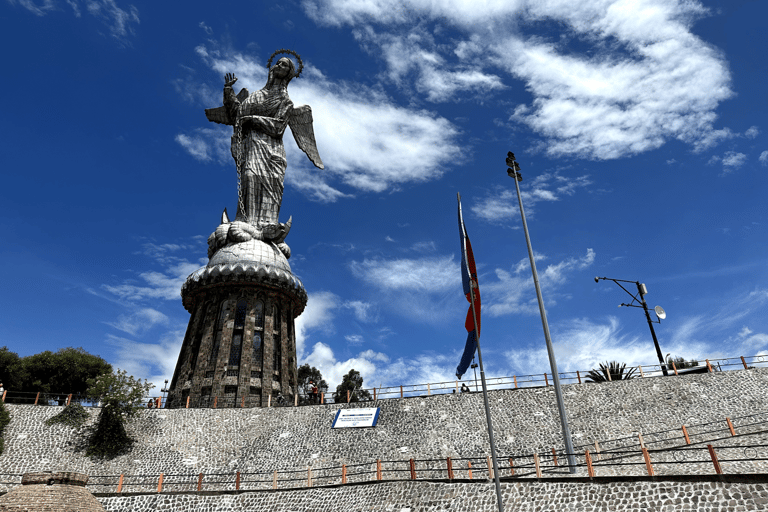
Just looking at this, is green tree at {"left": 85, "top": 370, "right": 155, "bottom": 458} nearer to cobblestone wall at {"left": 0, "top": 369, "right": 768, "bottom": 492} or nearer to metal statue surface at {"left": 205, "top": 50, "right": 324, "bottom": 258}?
cobblestone wall at {"left": 0, "top": 369, "right": 768, "bottom": 492}

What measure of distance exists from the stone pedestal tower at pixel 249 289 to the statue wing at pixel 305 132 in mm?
394

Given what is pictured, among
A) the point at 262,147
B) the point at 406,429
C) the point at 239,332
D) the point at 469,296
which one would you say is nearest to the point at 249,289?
the point at 239,332

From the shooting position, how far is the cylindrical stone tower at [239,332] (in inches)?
1489

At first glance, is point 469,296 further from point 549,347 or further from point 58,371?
point 58,371

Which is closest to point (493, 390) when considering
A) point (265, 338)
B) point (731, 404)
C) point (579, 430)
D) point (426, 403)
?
point (426, 403)

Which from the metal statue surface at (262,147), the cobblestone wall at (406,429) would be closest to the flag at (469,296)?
the cobblestone wall at (406,429)

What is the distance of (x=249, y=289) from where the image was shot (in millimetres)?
41281

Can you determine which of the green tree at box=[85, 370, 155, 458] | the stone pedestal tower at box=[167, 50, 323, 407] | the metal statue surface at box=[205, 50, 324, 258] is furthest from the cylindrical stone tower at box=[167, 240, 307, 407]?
the green tree at box=[85, 370, 155, 458]

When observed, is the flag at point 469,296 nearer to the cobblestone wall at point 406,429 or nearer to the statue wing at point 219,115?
the cobblestone wall at point 406,429

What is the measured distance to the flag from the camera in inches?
632

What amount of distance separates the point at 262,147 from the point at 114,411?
2659 cm

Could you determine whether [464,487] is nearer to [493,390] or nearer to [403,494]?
[403,494]

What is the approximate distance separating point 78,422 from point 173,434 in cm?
558

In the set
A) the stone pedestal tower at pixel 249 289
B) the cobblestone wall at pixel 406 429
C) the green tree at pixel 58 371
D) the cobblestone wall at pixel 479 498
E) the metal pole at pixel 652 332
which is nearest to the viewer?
the cobblestone wall at pixel 479 498
